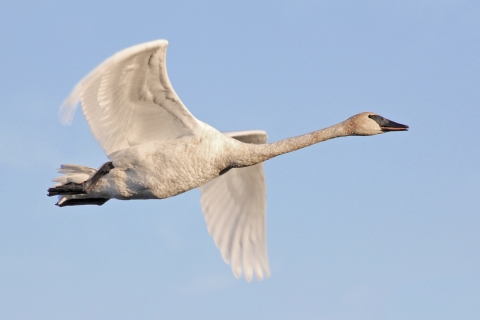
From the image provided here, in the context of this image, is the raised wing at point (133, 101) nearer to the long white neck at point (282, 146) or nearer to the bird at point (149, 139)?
the bird at point (149, 139)

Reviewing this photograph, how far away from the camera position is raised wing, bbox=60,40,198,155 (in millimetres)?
14616

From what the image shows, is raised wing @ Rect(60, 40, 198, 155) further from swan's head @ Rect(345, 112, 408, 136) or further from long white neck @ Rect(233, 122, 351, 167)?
swan's head @ Rect(345, 112, 408, 136)

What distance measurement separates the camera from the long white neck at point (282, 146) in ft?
51.2

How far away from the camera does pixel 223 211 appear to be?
1816 centimetres

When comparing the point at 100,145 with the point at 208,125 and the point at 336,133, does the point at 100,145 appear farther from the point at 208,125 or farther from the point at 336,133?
the point at 336,133

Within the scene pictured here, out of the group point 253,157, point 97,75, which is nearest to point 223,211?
point 253,157

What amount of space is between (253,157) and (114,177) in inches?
87.9

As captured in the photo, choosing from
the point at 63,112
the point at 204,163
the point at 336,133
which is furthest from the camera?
the point at 336,133

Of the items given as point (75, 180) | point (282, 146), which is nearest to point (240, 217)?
point (282, 146)

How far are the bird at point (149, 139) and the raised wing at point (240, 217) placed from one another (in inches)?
54.4

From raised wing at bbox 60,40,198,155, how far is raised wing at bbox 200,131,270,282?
2.50 meters

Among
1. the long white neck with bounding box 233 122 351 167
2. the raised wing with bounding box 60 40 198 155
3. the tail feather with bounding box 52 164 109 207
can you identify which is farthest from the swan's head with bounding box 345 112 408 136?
the tail feather with bounding box 52 164 109 207

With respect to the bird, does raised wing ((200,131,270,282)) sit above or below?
below

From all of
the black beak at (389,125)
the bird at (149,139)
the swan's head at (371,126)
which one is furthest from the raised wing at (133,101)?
the black beak at (389,125)
